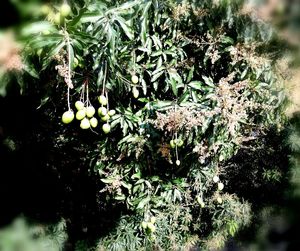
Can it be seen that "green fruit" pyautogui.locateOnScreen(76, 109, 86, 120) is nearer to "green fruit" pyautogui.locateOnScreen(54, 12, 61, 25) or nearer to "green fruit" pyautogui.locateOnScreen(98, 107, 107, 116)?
"green fruit" pyautogui.locateOnScreen(98, 107, 107, 116)

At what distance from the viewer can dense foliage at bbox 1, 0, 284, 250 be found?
6.54 ft

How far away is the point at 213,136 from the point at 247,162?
134 cm

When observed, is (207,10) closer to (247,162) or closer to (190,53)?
(190,53)

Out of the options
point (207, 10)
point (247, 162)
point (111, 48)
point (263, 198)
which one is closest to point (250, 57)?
point (207, 10)

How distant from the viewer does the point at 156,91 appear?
8.95ft

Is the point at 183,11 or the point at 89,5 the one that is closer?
the point at 89,5

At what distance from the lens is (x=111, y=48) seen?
200cm

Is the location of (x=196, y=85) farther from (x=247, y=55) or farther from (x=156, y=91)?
(x=247, y=55)

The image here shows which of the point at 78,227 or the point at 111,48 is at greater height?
the point at 111,48

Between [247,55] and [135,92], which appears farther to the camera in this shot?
[135,92]

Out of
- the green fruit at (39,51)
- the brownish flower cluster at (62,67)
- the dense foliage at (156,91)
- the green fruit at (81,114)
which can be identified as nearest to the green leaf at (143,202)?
the dense foliage at (156,91)

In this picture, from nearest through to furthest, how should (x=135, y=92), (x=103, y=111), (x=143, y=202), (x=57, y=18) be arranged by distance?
(x=57, y=18)
(x=103, y=111)
(x=135, y=92)
(x=143, y=202)

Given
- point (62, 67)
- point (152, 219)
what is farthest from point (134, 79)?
point (152, 219)

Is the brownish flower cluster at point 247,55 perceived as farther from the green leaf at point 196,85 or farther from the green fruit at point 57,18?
the green fruit at point 57,18
